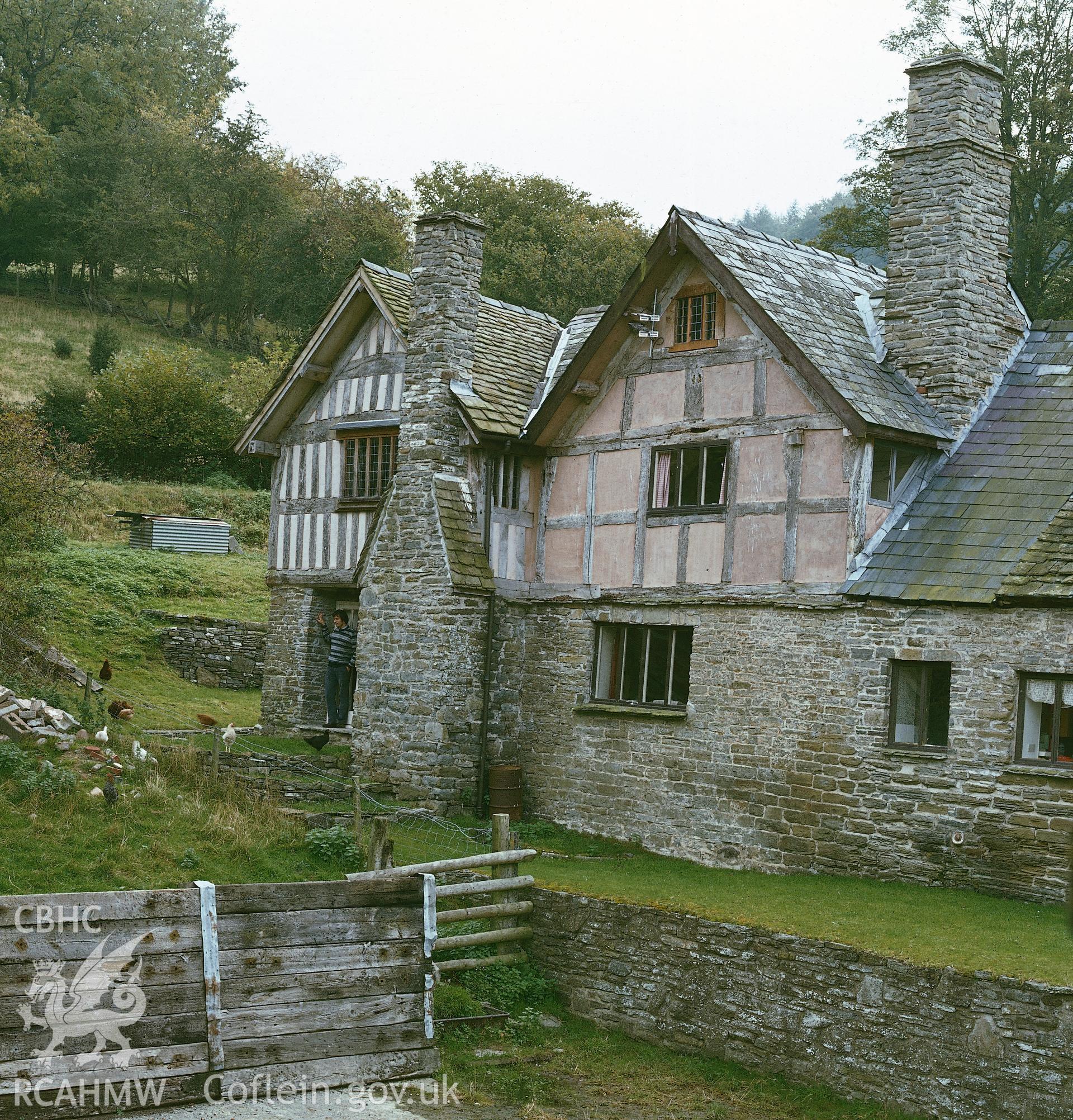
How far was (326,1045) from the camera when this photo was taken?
9.20m

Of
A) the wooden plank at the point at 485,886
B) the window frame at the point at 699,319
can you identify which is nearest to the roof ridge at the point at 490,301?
the window frame at the point at 699,319

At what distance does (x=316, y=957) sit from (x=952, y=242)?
11.7 m

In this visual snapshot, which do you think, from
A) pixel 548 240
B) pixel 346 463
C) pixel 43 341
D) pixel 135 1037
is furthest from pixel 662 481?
pixel 43 341

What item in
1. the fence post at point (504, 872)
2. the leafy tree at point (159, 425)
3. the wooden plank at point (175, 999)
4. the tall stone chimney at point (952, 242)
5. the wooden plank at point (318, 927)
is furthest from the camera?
the leafy tree at point (159, 425)

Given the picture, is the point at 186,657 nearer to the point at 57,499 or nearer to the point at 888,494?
the point at 57,499

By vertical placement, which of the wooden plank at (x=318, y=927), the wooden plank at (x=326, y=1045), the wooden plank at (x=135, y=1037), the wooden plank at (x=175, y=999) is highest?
the wooden plank at (x=318, y=927)

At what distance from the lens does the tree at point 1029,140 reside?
31.0 m

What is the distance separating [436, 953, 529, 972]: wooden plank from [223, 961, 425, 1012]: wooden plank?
6.32ft

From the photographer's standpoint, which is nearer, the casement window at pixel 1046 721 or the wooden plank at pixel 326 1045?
the wooden plank at pixel 326 1045

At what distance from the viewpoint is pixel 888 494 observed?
15.6 meters

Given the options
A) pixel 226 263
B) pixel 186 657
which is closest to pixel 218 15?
pixel 226 263

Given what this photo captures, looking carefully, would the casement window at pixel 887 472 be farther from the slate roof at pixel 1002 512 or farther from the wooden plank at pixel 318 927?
the wooden plank at pixel 318 927

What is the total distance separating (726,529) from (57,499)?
404 inches

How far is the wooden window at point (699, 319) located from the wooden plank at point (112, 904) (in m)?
10.8
